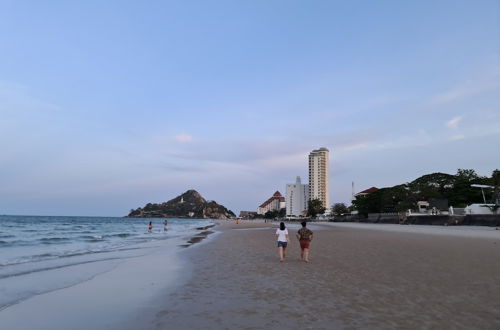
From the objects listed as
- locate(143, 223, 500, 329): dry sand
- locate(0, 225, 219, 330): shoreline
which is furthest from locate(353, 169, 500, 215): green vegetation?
locate(0, 225, 219, 330): shoreline

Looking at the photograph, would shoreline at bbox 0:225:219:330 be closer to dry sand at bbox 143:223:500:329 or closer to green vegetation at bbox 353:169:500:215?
dry sand at bbox 143:223:500:329

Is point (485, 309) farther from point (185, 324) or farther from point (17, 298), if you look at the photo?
point (17, 298)

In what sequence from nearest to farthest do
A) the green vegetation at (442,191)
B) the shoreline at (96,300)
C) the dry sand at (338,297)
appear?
the dry sand at (338,297) < the shoreline at (96,300) < the green vegetation at (442,191)

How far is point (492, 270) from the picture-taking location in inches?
431

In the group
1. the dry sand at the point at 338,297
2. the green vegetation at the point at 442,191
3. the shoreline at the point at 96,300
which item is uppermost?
the green vegetation at the point at 442,191

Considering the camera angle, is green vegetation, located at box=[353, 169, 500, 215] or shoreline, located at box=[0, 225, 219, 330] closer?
shoreline, located at box=[0, 225, 219, 330]

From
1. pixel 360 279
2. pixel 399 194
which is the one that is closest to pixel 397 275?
pixel 360 279

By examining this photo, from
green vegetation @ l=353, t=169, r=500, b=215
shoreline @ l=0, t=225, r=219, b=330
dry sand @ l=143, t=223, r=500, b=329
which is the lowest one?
shoreline @ l=0, t=225, r=219, b=330

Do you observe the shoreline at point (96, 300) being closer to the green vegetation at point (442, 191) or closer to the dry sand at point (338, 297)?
the dry sand at point (338, 297)

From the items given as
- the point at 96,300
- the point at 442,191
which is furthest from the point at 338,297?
the point at 442,191

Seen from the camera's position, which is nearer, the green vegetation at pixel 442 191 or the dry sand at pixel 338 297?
the dry sand at pixel 338 297

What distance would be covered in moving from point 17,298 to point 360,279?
8.81m

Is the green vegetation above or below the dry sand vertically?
above

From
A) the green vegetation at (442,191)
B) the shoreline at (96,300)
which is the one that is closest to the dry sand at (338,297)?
the shoreline at (96,300)
